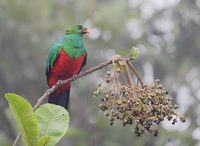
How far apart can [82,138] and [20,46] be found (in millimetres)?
1842

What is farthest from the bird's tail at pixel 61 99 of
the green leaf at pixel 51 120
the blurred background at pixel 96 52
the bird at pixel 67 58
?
the blurred background at pixel 96 52

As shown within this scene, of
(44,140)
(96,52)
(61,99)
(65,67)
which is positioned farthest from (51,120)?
(96,52)

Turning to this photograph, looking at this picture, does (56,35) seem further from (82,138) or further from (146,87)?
(146,87)

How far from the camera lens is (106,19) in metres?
7.91

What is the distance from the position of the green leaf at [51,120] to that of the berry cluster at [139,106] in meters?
0.17

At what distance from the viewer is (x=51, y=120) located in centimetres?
228

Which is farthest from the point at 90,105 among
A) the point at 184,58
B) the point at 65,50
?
the point at 65,50

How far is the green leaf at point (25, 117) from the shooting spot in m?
2.15

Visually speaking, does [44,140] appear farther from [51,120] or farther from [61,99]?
[61,99]

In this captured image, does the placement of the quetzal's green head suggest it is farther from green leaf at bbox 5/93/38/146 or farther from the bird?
green leaf at bbox 5/93/38/146

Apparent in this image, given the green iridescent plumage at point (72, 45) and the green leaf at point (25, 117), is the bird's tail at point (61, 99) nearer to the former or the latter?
the green iridescent plumage at point (72, 45)

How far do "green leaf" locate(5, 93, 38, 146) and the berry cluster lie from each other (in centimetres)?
29

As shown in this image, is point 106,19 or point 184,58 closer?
point 106,19

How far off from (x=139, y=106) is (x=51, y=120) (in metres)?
0.32
